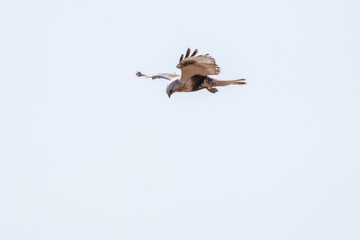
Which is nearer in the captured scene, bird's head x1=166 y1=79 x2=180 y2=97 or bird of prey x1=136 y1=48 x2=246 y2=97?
bird of prey x1=136 y1=48 x2=246 y2=97

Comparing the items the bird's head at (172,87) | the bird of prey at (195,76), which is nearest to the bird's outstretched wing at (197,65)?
the bird of prey at (195,76)

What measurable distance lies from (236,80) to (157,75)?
346 cm

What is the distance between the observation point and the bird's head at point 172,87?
2548 centimetres

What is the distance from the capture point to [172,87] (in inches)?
1006

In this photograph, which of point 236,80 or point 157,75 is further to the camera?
point 157,75

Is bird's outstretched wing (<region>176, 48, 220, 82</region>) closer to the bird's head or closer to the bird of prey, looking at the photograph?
the bird of prey

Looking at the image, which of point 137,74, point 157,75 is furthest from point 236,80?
point 137,74

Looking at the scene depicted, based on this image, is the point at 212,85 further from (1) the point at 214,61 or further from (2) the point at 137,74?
(2) the point at 137,74

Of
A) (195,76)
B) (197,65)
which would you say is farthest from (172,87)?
(197,65)

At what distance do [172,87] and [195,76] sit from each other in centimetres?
90

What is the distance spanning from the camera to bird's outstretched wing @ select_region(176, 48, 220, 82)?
23.6 metres

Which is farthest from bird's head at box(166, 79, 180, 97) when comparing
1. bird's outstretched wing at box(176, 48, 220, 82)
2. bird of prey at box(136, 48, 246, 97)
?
bird's outstretched wing at box(176, 48, 220, 82)

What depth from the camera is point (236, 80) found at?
82.3 ft

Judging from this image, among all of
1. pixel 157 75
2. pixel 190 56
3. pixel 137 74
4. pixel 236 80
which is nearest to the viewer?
pixel 190 56
